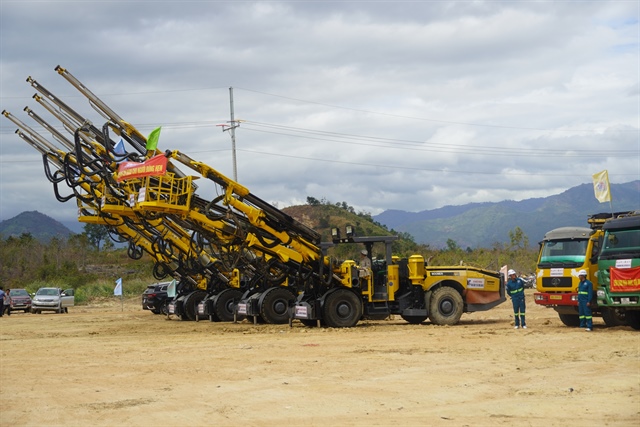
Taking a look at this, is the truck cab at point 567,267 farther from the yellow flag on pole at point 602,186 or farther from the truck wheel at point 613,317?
the yellow flag on pole at point 602,186

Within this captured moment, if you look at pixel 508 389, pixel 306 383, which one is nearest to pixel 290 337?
pixel 306 383

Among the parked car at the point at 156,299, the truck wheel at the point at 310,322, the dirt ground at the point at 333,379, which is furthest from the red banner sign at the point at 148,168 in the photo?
the parked car at the point at 156,299

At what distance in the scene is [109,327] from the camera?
29.9 meters

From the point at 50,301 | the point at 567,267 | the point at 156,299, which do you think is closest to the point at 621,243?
the point at 567,267

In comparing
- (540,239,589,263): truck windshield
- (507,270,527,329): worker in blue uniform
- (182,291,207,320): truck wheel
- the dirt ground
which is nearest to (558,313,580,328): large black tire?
the dirt ground

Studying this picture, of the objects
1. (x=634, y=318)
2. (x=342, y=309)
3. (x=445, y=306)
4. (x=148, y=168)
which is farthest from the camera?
(x=445, y=306)

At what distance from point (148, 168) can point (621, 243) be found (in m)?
12.5

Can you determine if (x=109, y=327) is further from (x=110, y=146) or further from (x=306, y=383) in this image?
(x=306, y=383)

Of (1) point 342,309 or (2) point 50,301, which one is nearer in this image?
(1) point 342,309

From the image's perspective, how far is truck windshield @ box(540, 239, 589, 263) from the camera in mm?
22844

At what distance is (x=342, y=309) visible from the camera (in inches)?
→ 974

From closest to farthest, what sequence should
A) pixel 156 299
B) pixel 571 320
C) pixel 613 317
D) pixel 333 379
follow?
pixel 333 379
pixel 613 317
pixel 571 320
pixel 156 299

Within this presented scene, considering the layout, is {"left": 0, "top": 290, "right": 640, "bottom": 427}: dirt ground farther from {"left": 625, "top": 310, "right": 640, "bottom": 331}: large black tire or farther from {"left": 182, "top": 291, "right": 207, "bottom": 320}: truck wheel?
{"left": 182, "top": 291, "right": 207, "bottom": 320}: truck wheel

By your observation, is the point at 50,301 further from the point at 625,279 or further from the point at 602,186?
the point at 625,279
